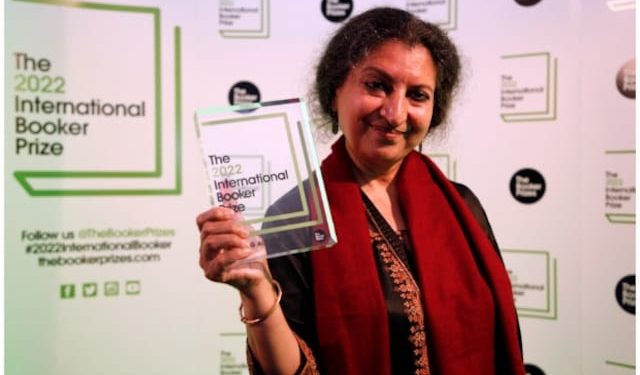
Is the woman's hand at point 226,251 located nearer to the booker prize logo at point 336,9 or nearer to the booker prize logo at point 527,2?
the booker prize logo at point 336,9

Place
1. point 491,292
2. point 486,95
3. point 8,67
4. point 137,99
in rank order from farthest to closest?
point 486,95 < point 137,99 < point 8,67 < point 491,292

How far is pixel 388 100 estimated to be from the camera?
1.10 metres

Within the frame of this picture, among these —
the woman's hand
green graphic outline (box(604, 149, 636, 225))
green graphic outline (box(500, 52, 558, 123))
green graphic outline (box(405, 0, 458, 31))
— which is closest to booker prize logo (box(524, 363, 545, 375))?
green graphic outline (box(604, 149, 636, 225))

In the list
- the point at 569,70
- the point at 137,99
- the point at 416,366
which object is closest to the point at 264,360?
the point at 416,366

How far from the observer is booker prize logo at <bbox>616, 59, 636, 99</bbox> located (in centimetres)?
161

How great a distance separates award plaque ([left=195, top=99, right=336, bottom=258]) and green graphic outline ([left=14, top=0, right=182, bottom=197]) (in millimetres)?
768

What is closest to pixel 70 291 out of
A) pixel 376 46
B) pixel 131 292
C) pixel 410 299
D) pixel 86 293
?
pixel 86 293

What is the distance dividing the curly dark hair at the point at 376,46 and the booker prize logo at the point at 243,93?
1.38ft

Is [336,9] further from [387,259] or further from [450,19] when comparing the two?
[387,259]

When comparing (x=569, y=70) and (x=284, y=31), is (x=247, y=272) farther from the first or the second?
(x=569, y=70)

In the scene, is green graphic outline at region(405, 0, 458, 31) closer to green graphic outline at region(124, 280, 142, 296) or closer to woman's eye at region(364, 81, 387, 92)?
woman's eye at region(364, 81, 387, 92)

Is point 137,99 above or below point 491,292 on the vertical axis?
above

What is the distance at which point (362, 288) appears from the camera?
1.09m

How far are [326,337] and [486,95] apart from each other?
1.06 metres
